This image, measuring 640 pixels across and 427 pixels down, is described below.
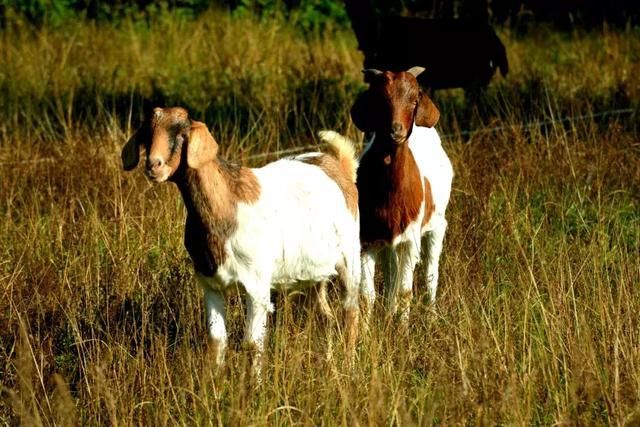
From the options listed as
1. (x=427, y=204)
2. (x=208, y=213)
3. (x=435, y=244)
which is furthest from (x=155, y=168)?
(x=435, y=244)

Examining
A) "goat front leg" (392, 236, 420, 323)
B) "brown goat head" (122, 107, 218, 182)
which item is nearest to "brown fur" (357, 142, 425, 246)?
"goat front leg" (392, 236, 420, 323)

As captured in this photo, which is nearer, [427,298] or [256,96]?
[427,298]

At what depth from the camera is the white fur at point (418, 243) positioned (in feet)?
20.8

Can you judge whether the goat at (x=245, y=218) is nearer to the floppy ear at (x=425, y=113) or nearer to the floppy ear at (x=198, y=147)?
the floppy ear at (x=198, y=147)

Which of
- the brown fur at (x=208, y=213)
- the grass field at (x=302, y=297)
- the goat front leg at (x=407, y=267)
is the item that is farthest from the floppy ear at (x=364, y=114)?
the brown fur at (x=208, y=213)

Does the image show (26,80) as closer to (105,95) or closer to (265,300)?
(105,95)

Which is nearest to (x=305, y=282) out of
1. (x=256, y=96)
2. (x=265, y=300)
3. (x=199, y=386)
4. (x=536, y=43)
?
(x=265, y=300)

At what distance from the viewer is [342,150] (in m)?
6.23

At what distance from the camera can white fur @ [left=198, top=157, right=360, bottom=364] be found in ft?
16.9

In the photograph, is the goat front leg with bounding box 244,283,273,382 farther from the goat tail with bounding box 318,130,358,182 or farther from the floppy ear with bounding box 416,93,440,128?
the floppy ear with bounding box 416,93,440,128

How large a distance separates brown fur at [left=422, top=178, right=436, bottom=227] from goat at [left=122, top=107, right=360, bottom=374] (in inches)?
30.0

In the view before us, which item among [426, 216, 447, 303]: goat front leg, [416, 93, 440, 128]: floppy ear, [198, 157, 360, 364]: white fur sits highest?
[416, 93, 440, 128]: floppy ear

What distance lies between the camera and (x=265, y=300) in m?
5.22

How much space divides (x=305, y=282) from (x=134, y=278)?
1.05 meters
